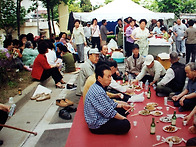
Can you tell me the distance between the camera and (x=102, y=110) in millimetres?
3789

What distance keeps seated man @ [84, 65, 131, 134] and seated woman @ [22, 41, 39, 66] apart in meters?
6.05

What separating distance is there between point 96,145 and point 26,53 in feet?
21.3

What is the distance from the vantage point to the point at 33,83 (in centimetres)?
780

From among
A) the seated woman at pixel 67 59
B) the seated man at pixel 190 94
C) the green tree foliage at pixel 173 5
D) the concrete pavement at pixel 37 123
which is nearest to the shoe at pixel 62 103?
the concrete pavement at pixel 37 123

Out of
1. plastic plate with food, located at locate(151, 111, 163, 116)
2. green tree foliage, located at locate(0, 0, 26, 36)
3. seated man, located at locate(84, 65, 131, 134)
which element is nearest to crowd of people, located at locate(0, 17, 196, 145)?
seated man, located at locate(84, 65, 131, 134)

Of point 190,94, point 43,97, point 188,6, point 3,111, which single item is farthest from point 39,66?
point 188,6

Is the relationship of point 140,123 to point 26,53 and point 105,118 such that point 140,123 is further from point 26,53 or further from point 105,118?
point 26,53

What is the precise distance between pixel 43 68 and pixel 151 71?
3.65 meters

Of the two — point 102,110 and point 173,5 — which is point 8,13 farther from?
point 173,5

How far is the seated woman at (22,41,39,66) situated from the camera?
928cm

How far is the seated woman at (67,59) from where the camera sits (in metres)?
9.82

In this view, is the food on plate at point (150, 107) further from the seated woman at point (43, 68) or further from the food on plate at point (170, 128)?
the seated woman at point (43, 68)

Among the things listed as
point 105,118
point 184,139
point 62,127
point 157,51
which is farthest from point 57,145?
point 157,51

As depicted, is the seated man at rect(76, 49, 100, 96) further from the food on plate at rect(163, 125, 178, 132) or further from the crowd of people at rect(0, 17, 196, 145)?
the food on plate at rect(163, 125, 178, 132)
